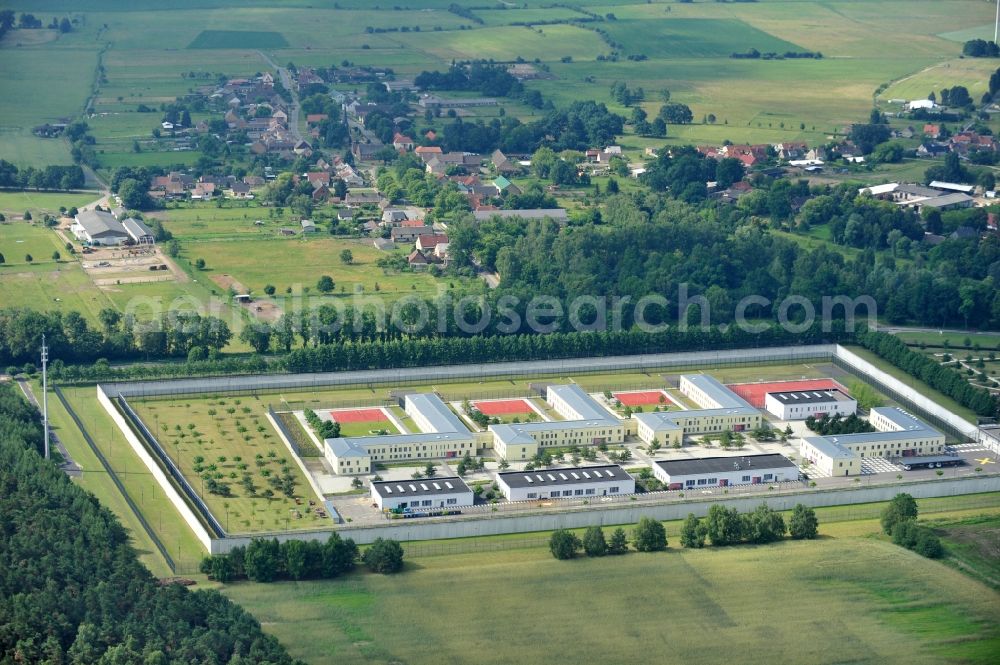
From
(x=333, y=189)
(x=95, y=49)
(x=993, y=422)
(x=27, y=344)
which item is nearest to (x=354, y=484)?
(x=27, y=344)

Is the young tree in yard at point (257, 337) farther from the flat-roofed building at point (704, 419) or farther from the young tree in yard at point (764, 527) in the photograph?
the young tree in yard at point (764, 527)

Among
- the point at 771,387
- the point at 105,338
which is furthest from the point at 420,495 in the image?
the point at 105,338


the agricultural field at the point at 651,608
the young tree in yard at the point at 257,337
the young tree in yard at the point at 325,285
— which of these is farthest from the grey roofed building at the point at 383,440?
the young tree in yard at the point at 325,285

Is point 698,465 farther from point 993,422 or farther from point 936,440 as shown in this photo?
point 993,422

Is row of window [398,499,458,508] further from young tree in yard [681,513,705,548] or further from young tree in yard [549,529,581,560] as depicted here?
young tree in yard [681,513,705,548]

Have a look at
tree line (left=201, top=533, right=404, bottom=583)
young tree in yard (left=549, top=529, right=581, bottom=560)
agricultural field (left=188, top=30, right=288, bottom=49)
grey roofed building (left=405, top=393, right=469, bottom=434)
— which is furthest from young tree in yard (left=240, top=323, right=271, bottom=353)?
agricultural field (left=188, top=30, right=288, bottom=49)
